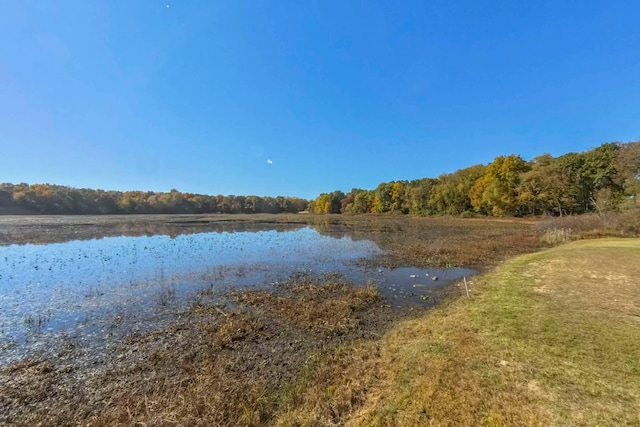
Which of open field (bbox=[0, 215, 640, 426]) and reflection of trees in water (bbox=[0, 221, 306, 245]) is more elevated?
reflection of trees in water (bbox=[0, 221, 306, 245])

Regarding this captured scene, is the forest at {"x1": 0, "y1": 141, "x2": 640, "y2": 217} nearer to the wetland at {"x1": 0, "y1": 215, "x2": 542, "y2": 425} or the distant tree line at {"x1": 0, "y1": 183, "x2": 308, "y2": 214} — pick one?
the distant tree line at {"x1": 0, "y1": 183, "x2": 308, "y2": 214}

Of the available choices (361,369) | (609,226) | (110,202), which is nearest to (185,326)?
(361,369)

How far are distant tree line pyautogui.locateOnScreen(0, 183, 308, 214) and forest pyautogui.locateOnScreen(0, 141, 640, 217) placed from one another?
0.20 m

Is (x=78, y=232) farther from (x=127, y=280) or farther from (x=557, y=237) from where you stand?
(x=557, y=237)

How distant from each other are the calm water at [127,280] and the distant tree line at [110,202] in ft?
270

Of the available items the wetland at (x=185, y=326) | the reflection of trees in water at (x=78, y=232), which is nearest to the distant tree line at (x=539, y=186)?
the wetland at (x=185, y=326)

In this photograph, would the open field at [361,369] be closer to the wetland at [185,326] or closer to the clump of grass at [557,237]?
the wetland at [185,326]

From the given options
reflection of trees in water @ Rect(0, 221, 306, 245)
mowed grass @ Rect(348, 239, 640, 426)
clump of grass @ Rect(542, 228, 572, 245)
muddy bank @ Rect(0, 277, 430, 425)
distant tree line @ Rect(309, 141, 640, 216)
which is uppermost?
distant tree line @ Rect(309, 141, 640, 216)

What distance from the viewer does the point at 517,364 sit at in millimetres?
5402

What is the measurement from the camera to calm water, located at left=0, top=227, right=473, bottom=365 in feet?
28.3

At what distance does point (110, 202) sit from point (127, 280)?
101612 millimetres

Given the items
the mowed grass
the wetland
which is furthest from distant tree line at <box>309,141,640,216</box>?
the wetland

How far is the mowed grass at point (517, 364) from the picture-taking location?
4.14 meters

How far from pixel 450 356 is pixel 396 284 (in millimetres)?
7737
